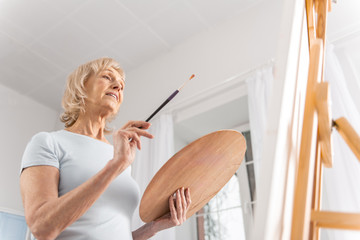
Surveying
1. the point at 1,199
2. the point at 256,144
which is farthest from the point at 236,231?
the point at 1,199

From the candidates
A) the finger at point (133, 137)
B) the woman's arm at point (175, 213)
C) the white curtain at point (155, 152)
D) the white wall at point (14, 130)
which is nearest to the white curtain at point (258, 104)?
the white curtain at point (155, 152)

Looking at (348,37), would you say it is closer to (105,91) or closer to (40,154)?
(105,91)

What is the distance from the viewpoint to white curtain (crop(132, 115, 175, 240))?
7.23ft

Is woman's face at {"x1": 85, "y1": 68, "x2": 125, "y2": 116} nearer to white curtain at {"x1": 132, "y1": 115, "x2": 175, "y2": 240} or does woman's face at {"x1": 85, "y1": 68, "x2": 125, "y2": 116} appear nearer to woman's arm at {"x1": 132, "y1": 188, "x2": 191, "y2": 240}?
woman's arm at {"x1": 132, "y1": 188, "x2": 191, "y2": 240}

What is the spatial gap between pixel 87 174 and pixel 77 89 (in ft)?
1.24

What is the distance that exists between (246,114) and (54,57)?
1.67m

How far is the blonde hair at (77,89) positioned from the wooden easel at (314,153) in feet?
2.66

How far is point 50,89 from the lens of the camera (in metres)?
3.15

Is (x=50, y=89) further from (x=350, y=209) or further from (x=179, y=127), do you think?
(x=350, y=209)

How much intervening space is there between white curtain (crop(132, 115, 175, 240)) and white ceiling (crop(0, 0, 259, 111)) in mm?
694

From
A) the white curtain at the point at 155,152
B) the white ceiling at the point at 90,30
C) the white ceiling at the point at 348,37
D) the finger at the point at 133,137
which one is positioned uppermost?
the white ceiling at the point at 90,30

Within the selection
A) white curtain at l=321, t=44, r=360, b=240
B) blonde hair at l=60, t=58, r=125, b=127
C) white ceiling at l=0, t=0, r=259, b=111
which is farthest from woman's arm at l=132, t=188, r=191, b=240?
white ceiling at l=0, t=0, r=259, b=111

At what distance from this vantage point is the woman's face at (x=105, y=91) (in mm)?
1095

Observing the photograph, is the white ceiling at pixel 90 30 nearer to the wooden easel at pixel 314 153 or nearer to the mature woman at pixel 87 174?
the mature woman at pixel 87 174
